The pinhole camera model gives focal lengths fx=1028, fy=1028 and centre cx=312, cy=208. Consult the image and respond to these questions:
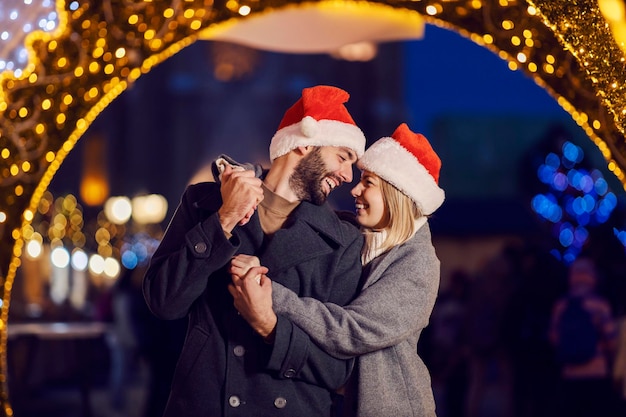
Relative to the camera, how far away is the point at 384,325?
3863mm

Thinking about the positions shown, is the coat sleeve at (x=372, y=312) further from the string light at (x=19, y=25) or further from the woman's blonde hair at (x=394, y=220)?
the string light at (x=19, y=25)

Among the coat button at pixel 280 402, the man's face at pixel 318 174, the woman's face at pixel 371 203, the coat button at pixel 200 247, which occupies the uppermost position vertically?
the man's face at pixel 318 174

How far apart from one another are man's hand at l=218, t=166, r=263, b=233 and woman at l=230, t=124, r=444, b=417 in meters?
0.15

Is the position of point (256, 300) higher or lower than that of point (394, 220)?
lower

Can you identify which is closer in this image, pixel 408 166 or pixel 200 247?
pixel 200 247

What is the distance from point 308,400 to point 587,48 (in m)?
1.95

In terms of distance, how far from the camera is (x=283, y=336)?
375 centimetres

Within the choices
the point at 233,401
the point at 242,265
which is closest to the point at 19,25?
the point at 242,265

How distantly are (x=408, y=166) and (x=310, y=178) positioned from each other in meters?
0.40

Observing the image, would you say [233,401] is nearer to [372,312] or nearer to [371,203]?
[372,312]

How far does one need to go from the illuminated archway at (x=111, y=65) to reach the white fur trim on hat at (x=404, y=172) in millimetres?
1081

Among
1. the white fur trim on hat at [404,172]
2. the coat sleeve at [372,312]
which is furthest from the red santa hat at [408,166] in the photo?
the coat sleeve at [372,312]

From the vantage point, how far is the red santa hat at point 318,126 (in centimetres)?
409

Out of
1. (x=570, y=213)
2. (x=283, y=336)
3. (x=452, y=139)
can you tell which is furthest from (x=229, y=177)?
(x=452, y=139)
